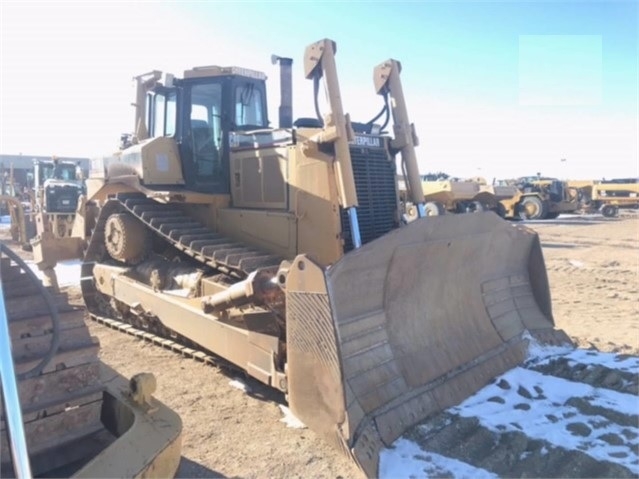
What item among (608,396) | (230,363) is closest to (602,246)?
(608,396)

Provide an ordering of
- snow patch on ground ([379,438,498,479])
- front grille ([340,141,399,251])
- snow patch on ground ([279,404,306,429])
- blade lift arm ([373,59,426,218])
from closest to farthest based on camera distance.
Answer: snow patch on ground ([379,438,498,479])
snow patch on ground ([279,404,306,429])
front grille ([340,141,399,251])
blade lift arm ([373,59,426,218])

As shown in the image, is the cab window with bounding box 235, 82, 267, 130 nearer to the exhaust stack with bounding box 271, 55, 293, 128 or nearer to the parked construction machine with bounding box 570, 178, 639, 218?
the exhaust stack with bounding box 271, 55, 293, 128

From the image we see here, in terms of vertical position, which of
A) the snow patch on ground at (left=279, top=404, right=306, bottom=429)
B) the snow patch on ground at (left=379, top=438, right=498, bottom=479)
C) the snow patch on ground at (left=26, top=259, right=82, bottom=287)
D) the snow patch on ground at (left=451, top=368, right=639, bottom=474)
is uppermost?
the snow patch on ground at (left=26, top=259, right=82, bottom=287)

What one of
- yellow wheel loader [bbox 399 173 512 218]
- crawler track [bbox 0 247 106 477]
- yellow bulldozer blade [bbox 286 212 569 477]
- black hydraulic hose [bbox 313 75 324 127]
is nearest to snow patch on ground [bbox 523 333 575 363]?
yellow bulldozer blade [bbox 286 212 569 477]

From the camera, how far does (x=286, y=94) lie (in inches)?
277

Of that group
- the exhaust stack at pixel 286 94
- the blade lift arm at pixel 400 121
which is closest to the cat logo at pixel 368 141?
the blade lift arm at pixel 400 121

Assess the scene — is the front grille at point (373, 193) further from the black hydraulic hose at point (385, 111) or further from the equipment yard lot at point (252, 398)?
the equipment yard lot at point (252, 398)

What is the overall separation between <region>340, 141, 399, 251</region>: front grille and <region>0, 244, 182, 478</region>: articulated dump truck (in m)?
2.70

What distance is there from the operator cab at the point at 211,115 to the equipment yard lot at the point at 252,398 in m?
2.19

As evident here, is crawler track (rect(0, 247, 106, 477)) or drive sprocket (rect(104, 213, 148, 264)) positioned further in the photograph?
drive sprocket (rect(104, 213, 148, 264))

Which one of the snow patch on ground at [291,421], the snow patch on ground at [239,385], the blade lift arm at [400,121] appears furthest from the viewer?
the blade lift arm at [400,121]

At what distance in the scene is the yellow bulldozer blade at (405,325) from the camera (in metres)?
3.59

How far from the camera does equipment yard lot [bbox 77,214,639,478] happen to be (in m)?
3.54

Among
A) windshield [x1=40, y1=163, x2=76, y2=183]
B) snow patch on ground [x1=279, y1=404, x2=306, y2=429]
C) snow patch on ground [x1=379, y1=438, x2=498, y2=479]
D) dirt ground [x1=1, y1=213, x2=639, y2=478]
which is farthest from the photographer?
windshield [x1=40, y1=163, x2=76, y2=183]
